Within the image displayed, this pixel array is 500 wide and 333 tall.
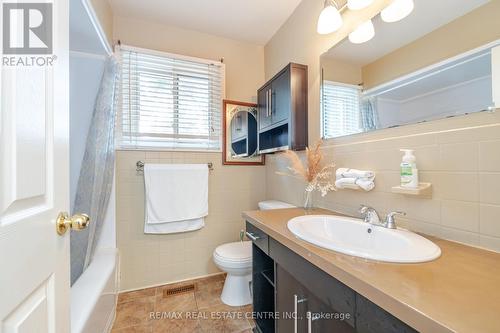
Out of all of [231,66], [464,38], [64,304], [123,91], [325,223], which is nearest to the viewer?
[64,304]

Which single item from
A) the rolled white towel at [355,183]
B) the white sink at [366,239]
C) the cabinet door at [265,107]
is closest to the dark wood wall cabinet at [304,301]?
the white sink at [366,239]

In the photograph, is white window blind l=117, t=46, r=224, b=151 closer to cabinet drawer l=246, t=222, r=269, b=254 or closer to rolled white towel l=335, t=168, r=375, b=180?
cabinet drawer l=246, t=222, r=269, b=254

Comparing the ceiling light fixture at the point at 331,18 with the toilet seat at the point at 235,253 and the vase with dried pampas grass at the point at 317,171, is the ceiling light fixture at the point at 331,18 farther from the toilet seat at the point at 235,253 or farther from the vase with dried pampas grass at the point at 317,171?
the toilet seat at the point at 235,253

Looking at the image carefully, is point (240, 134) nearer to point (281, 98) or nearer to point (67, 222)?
point (281, 98)

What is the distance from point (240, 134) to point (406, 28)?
61.0 inches

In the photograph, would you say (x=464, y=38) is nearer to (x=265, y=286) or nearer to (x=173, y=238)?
(x=265, y=286)

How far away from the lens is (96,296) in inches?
48.3

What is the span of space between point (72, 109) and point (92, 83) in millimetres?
272

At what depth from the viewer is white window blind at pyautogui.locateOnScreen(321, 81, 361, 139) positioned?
127cm

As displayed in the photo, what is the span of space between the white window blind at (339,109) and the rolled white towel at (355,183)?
29 cm

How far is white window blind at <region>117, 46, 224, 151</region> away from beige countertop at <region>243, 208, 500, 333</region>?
1.62 m

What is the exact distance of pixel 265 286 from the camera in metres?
1.36

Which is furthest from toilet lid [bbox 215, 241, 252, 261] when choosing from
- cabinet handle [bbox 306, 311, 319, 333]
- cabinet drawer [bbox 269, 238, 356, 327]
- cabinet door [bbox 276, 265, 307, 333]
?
cabinet handle [bbox 306, 311, 319, 333]

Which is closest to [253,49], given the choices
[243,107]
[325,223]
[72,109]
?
[243,107]
